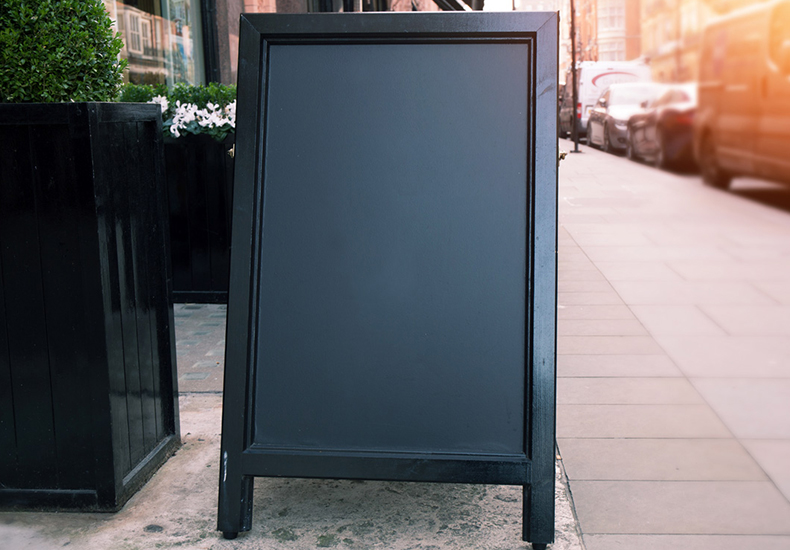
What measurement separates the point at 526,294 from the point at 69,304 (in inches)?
58.0

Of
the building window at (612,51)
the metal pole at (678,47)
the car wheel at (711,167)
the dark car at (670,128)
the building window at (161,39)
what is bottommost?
the car wheel at (711,167)

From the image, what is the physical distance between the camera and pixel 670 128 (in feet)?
2.20

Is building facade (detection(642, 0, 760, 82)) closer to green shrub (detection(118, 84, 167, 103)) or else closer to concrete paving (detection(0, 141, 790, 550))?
concrete paving (detection(0, 141, 790, 550))

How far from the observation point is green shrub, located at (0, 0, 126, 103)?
2.34 meters

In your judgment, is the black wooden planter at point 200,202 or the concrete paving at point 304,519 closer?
the concrete paving at point 304,519

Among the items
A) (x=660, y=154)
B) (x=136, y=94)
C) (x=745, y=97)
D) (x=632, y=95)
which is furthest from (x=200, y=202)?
(x=745, y=97)

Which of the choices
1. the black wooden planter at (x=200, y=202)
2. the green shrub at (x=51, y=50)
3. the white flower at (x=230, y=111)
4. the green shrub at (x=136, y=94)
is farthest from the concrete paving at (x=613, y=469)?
the green shrub at (x=136, y=94)

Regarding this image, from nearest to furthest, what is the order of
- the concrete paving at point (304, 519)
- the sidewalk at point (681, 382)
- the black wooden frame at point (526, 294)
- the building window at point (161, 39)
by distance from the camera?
the sidewalk at point (681, 382), the black wooden frame at point (526, 294), the concrete paving at point (304, 519), the building window at point (161, 39)

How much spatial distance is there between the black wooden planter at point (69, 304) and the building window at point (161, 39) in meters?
4.14

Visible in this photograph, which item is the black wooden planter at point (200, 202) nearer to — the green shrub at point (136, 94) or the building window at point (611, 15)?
the green shrub at point (136, 94)

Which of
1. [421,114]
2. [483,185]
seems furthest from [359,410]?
[421,114]

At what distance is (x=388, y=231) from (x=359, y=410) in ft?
1.85

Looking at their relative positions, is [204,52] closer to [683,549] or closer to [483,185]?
[483,185]

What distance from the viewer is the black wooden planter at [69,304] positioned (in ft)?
7.77
